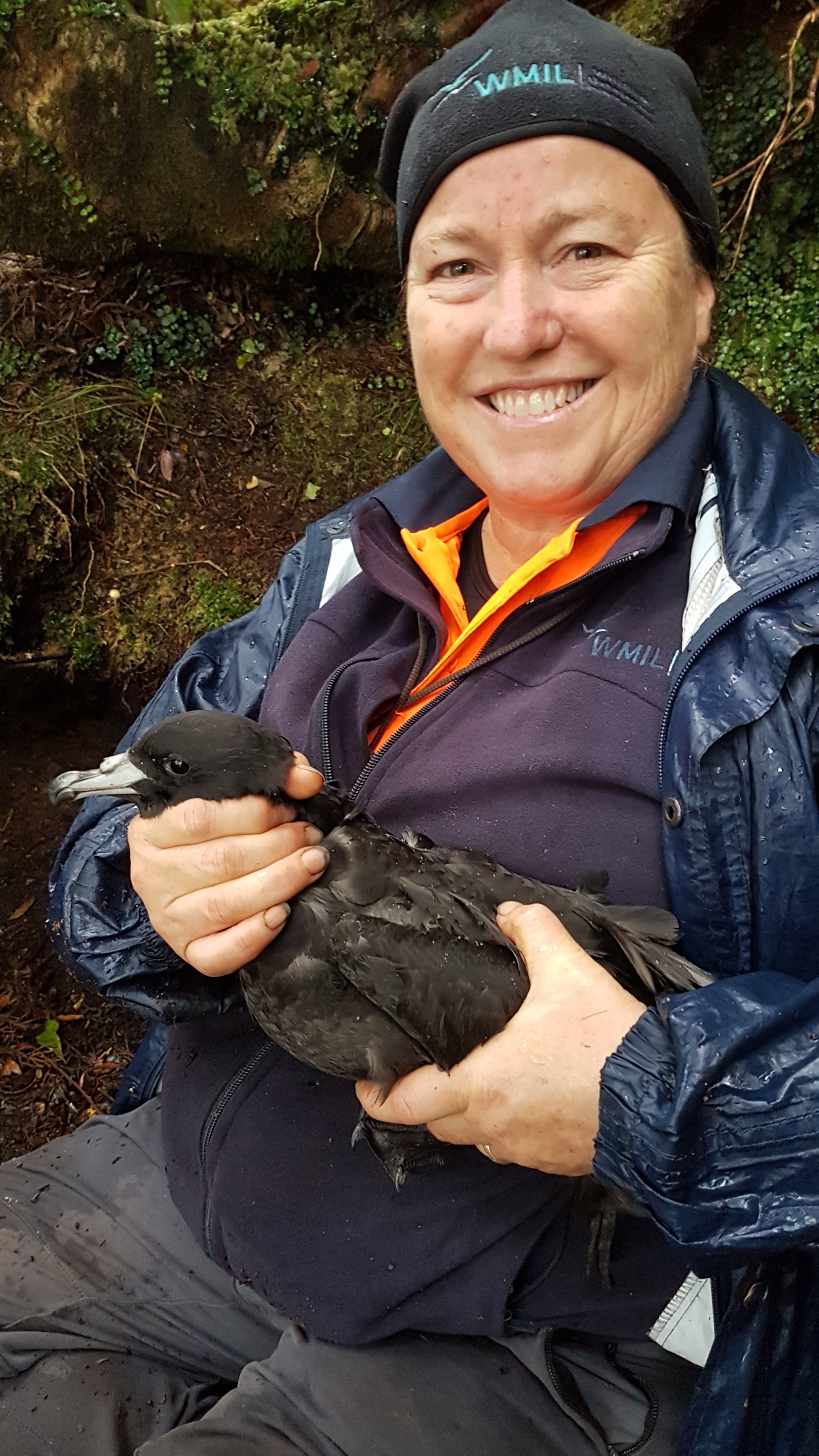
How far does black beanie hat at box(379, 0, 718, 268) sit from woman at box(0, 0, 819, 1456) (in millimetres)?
11

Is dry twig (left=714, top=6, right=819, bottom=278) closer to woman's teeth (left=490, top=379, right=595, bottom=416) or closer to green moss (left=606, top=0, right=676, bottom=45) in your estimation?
green moss (left=606, top=0, right=676, bottom=45)

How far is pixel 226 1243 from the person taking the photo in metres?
2.29

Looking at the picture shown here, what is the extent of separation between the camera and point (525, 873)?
2.21 meters

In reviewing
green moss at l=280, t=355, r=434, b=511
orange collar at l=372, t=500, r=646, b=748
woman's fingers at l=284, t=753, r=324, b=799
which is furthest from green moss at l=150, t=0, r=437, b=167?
woman's fingers at l=284, t=753, r=324, b=799

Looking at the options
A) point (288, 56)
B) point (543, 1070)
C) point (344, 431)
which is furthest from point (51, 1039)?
point (288, 56)

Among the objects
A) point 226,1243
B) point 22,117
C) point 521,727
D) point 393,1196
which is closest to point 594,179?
point 521,727

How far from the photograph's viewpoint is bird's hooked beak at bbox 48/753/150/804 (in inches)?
86.4

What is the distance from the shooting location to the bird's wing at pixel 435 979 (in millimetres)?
1935

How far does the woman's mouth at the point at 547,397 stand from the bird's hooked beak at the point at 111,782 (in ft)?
4.39

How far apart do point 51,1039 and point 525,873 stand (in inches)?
117

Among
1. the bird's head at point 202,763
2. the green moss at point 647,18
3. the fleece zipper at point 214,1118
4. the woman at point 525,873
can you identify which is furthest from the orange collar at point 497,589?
the green moss at point 647,18

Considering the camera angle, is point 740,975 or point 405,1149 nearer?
point 740,975

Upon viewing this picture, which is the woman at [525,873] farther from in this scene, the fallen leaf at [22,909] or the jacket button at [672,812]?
the fallen leaf at [22,909]

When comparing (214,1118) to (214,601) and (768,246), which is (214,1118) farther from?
(768,246)
